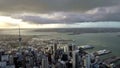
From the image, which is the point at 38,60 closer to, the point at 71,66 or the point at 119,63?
the point at 71,66

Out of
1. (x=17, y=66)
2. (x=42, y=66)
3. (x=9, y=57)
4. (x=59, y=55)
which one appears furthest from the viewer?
(x=59, y=55)

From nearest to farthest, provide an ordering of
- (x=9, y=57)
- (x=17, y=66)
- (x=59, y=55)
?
(x=17, y=66) < (x=9, y=57) < (x=59, y=55)

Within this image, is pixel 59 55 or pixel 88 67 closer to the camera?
pixel 88 67

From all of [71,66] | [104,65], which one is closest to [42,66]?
[71,66]

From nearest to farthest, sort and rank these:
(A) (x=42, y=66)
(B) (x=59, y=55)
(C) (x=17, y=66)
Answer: (A) (x=42, y=66)
(C) (x=17, y=66)
(B) (x=59, y=55)

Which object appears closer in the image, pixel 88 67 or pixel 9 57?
pixel 88 67

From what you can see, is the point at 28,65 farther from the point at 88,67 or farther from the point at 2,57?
the point at 88,67

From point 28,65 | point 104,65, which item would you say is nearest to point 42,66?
point 28,65

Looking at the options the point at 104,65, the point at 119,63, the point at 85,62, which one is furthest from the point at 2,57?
the point at 119,63
